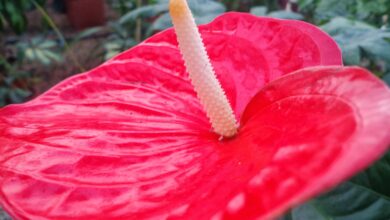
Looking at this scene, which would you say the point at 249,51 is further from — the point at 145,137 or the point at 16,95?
the point at 16,95

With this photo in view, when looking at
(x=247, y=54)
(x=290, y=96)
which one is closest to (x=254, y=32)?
(x=247, y=54)

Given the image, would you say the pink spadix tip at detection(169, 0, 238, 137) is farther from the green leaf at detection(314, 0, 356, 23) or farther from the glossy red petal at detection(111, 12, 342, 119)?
the green leaf at detection(314, 0, 356, 23)

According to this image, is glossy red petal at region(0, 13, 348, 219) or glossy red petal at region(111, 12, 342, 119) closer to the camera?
glossy red petal at region(0, 13, 348, 219)

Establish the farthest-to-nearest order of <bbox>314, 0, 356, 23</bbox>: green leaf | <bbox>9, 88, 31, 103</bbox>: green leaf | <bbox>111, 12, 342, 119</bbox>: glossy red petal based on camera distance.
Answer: <bbox>9, 88, 31, 103</bbox>: green leaf
<bbox>314, 0, 356, 23</bbox>: green leaf
<bbox>111, 12, 342, 119</bbox>: glossy red petal

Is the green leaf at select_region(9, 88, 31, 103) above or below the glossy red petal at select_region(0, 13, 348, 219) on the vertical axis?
below

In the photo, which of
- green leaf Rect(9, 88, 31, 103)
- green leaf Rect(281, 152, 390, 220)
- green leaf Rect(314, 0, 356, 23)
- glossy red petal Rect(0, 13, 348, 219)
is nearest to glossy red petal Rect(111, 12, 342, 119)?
glossy red petal Rect(0, 13, 348, 219)

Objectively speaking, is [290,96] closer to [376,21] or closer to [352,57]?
[352,57]
